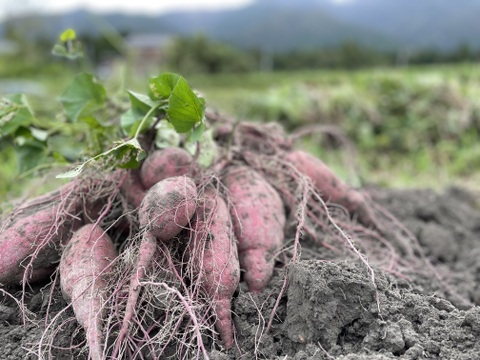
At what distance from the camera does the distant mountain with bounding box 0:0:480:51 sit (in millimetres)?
38125

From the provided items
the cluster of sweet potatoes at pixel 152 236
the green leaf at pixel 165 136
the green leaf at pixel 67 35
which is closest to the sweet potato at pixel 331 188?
the cluster of sweet potatoes at pixel 152 236

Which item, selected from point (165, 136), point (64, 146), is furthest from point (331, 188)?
point (64, 146)

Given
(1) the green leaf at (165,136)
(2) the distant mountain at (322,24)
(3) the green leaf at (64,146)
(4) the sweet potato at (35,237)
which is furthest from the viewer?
(2) the distant mountain at (322,24)

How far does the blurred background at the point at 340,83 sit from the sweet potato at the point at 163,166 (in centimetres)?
39

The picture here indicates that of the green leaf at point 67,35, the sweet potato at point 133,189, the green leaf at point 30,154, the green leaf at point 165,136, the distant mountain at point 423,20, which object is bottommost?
the distant mountain at point 423,20

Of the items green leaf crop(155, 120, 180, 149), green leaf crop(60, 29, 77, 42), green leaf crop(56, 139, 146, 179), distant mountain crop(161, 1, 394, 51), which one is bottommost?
distant mountain crop(161, 1, 394, 51)

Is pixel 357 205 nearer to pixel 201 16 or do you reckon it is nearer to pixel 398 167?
pixel 398 167

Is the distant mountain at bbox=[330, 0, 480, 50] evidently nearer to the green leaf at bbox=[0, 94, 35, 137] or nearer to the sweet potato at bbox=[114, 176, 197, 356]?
the green leaf at bbox=[0, 94, 35, 137]

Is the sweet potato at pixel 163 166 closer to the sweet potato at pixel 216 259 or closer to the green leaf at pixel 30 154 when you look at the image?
the sweet potato at pixel 216 259

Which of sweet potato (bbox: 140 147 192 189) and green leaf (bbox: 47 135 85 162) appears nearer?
sweet potato (bbox: 140 147 192 189)

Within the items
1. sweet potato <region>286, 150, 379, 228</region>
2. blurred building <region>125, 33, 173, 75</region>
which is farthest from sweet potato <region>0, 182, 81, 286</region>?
blurred building <region>125, 33, 173, 75</region>

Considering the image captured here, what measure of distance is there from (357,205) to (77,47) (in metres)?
1.50

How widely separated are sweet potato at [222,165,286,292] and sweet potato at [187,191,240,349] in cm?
8

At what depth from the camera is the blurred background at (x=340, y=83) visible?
13.5 ft
